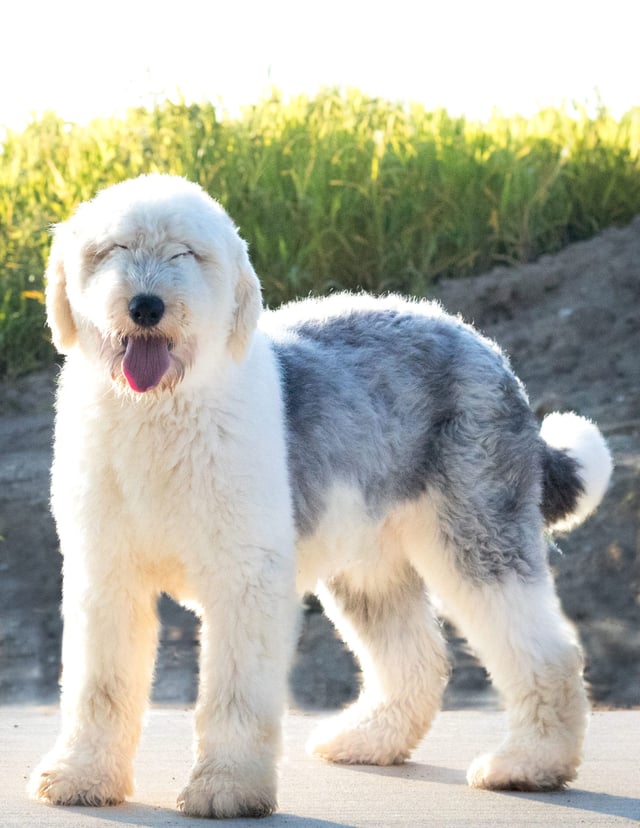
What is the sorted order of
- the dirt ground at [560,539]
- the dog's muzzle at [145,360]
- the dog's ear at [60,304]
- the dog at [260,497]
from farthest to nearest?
the dirt ground at [560,539] → the dog's ear at [60,304] → the dog at [260,497] → the dog's muzzle at [145,360]

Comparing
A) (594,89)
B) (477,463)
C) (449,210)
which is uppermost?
(594,89)

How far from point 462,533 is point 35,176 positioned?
26.2 feet

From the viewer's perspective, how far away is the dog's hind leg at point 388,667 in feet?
19.2

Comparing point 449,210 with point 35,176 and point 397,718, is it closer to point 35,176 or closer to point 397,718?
point 35,176

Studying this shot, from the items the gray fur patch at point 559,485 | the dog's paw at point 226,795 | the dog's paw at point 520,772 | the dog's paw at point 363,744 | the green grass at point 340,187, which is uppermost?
the green grass at point 340,187

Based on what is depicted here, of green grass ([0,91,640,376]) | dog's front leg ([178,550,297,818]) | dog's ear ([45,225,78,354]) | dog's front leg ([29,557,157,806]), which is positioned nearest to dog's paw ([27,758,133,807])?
dog's front leg ([29,557,157,806])

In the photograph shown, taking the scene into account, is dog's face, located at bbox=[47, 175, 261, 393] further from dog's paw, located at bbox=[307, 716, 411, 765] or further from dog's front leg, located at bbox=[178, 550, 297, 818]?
dog's paw, located at bbox=[307, 716, 411, 765]

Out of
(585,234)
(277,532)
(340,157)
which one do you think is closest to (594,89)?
(585,234)

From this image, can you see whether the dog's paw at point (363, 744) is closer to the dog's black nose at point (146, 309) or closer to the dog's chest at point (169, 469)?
the dog's chest at point (169, 469)

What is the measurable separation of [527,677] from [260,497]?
1.29 m

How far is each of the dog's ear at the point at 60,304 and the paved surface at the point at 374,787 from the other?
1482 millimetres

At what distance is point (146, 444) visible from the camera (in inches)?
187

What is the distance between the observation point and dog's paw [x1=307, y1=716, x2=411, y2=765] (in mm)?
5805

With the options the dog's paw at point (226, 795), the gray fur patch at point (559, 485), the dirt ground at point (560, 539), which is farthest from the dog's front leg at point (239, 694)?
the dirt ground at point (560, 539)
